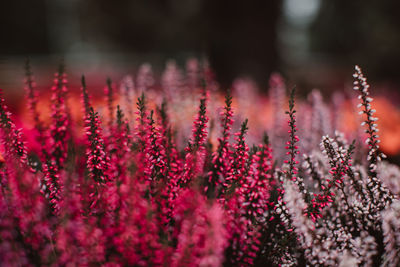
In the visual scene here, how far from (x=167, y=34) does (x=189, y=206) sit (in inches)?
419

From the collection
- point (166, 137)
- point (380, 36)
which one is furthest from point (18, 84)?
point (380, 36)

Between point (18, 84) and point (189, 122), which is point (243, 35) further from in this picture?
point (18, 84)

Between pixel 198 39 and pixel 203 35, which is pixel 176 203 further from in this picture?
pixel 198 39

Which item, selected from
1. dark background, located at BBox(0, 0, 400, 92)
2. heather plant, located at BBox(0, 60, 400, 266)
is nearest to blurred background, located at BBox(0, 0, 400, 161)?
dark background, located at BBox(0, 0, 400, 92)

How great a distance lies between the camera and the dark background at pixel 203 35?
817 cm

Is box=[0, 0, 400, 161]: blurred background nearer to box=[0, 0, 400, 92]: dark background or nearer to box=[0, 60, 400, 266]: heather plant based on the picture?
box=[0, 0, 400, 92]: dark background

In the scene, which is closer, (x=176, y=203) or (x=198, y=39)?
(x=176, y=203)

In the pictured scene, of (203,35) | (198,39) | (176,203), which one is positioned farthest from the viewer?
(198,39)

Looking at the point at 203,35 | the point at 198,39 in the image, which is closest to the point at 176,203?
the point at 203,35

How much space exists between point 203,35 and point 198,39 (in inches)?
30.6

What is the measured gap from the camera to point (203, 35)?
895 centimetres

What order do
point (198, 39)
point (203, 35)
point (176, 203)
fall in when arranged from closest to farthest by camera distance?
point (176, 203) → point (203, 35) → point (198, 39)

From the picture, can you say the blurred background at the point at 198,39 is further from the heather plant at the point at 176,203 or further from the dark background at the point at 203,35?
the heather plant at the point at 176,203

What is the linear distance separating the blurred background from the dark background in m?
0.02
